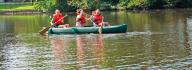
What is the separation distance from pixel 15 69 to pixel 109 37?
44.9 feet

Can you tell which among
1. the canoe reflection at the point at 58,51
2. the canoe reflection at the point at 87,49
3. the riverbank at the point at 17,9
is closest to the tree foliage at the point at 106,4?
the riverbank at the point at 17,9

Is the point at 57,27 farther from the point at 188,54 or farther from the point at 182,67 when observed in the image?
the point at 182,67

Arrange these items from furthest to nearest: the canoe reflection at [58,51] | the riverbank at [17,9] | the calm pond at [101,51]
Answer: the riverbank at [17,9] < the canoe reflection at [58,51] < the calm pond at [101,51]

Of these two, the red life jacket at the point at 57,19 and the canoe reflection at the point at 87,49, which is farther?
the red life jacket at the point at 57,19

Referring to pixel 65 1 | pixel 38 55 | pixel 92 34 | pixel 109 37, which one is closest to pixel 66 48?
pixel 38 55

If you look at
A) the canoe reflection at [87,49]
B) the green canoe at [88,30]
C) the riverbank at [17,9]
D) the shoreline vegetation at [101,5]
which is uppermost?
the canoe reflection at [87,49]

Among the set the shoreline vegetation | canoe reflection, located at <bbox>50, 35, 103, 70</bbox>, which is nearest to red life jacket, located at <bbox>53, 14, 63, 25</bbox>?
canoe reflection, located at <bbox>50, 35, 103, 70</bbox>

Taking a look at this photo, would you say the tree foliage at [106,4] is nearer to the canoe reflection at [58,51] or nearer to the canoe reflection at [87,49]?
the canoe reflection at [58,51]

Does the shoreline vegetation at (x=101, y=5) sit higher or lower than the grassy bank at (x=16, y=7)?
higher

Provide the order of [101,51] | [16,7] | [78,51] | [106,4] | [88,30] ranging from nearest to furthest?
[101,51]
[78,51]
[88,30]
[106,4]
[16,7]

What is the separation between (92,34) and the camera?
131ft

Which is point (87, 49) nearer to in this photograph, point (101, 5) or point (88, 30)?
point (88, 30)

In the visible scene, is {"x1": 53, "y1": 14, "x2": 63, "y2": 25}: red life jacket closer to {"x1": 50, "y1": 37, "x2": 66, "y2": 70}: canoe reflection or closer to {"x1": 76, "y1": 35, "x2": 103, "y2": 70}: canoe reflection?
{"x1": 50, "y1": 37, "x2": 66, "y2": 70}: canoe reflection

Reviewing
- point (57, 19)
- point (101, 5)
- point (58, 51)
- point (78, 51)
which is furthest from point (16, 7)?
point (78, 51)
